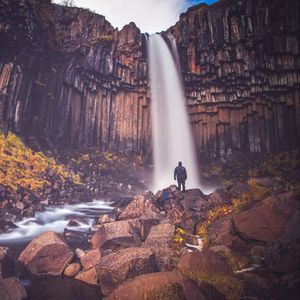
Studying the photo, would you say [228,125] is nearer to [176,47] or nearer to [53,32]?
[176,47]

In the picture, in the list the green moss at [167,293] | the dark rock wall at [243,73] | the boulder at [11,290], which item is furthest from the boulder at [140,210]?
the dark rock wall at [243,73]

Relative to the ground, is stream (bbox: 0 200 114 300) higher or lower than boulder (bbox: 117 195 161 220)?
lower

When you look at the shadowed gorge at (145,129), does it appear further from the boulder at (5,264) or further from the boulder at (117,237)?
the boulder at (5,264)

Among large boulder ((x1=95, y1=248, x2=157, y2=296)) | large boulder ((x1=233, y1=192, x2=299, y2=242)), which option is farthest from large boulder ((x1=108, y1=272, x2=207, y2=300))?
large boulder ((x1=233, y1=192, x2=299, y2=242))

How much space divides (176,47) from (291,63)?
11.6m

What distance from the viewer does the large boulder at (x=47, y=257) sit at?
838 cm

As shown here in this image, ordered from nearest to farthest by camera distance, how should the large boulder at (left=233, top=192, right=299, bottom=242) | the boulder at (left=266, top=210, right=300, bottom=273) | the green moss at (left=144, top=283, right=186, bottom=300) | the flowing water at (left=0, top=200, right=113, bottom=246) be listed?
the green moss at (left=144, top=283, right=186, bottom=300), the boulder at (left=266, top=210, right=300, bottom=273), the large boulder at (left=233, top=192, right=299, bottom=242), the flowing water at (left=0, top=200, right=113, bottom=246)

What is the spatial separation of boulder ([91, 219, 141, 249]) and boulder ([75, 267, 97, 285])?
5.53ft

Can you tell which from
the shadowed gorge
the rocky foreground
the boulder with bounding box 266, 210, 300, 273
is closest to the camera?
the rocky foreground

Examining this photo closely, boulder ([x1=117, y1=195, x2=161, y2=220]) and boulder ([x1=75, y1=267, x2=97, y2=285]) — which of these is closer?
boulder ([x1=75, y1=267, x2=97, y2=285])

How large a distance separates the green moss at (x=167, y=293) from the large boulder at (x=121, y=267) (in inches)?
55.0

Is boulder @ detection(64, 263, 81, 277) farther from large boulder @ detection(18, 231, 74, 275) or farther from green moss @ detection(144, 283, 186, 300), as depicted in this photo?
green moss @ detection(144, 283, 186, 300)

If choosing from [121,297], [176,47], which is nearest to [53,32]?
[176,47]

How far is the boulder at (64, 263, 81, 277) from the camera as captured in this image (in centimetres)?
830
